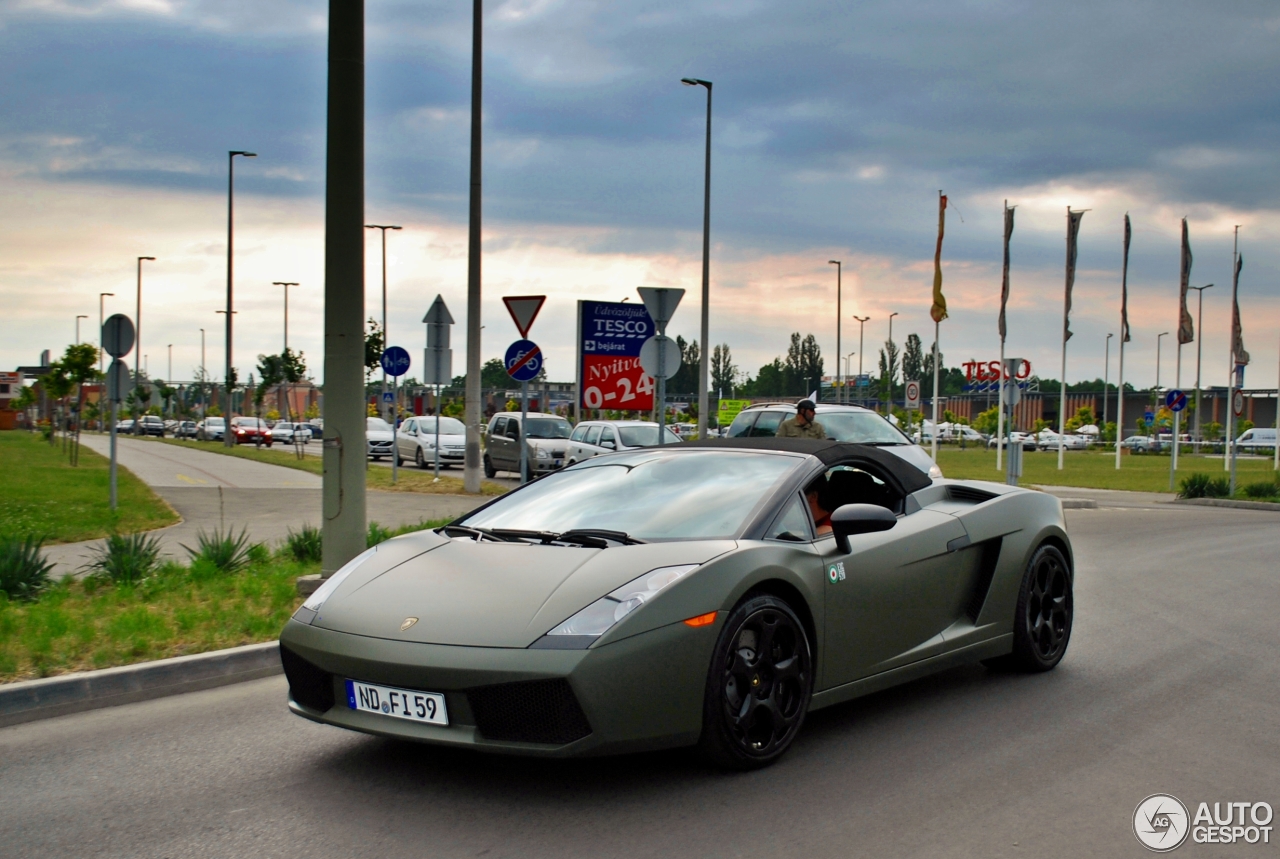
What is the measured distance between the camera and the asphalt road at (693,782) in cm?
373

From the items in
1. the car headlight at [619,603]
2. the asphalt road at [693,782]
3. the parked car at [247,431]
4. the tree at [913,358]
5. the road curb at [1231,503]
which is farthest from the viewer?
the tree at [913,358]

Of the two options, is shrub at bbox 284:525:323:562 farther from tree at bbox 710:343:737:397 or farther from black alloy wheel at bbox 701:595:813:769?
tree at bbox 710:343:737:397

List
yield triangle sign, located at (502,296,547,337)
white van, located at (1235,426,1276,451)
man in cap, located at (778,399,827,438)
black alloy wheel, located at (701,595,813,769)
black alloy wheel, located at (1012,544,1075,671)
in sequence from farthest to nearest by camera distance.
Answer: white van, located at (1235,426,1276,451) < yield triangle sign, located at (502,296,547,337) < man in cap, located at (778,399,827,438) < black alloy wheel, located at (1012,544,1075,671) < black alloy wheel, located at (701,595,813,769)

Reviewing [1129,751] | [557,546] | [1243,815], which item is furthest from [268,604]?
[1243,815]

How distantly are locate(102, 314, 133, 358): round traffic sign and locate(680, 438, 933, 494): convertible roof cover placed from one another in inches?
486

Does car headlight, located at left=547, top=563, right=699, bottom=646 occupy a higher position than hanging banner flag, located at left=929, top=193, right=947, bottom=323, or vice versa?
hanging banner flag, located at left=929, top=193, right=947, bottom=323

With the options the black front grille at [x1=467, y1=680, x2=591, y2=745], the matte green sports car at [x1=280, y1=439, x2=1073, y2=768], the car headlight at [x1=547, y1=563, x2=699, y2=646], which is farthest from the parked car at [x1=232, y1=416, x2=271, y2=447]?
the black front grille at [x1=467, y1=680, x2=591, y2=745]

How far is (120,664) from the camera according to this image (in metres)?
6.12

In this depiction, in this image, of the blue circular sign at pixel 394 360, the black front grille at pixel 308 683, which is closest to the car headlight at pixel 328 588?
the black front grille at pixel 308 683

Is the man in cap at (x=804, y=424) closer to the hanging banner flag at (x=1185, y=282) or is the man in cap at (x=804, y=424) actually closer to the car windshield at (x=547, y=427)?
the car windshield at (x=547, y=427)

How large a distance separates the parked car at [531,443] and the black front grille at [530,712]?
→ 73.8 feet

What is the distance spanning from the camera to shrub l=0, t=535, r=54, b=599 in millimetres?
8039

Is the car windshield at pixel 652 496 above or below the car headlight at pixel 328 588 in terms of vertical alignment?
above

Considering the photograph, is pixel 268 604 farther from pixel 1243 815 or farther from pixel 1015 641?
pixel 1243 815
